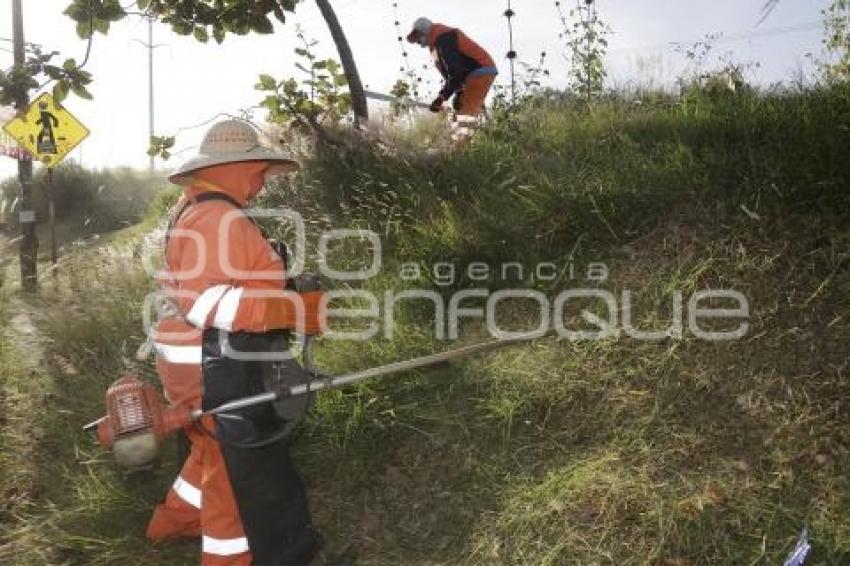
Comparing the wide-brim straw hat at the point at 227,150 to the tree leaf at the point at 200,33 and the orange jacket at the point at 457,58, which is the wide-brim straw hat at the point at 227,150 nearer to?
the tree leaf at the point at 200,33

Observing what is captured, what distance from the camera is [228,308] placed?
283 centimetres

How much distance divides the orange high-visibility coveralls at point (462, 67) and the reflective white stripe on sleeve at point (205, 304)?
14.0 feet

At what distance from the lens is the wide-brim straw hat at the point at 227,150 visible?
3.08 m

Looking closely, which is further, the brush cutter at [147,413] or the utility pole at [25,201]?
the utility pole at [25,201]

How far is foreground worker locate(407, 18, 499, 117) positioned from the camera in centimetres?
673

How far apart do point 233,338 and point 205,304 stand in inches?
7.9

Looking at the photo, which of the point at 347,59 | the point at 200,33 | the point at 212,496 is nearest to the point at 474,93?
the point at 347,59

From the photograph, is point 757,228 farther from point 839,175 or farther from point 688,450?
point 688,450

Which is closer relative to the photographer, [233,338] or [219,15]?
[233,338]

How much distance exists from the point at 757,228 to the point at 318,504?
8.84 feet

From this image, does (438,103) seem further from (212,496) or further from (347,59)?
(212,496)

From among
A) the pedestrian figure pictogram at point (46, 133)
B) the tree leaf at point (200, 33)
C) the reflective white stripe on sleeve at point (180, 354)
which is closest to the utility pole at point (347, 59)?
the tree leaf at point (200, 33)

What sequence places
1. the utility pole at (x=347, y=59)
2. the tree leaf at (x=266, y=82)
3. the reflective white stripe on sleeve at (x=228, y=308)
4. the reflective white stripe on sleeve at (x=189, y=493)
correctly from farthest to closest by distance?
the utility pole at (x=347, y=59), the tree leaf at (x=266, y=82), the reflective white stripe on sleeve at (x=189, y=493), the reflective white stripe on sleeve at (x=228, y=308)

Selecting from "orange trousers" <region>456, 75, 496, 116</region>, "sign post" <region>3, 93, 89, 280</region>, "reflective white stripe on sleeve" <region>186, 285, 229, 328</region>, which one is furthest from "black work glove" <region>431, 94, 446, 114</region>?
"sign post" <region>3, 93, 89, 280</region>
